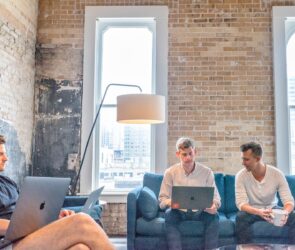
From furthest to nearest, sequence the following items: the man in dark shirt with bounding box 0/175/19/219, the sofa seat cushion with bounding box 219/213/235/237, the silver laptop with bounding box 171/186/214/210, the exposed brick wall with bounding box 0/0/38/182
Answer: the exposed brick wall with bounding box 0/0/38/182 < the sofa seat cushion with bounding box 219/213/235/237 < the silver laptop with bounding box 171/186/214/210 < the man in dark shirt with bounding box 0/175/19/219

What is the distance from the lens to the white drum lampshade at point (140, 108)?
4.02 meters

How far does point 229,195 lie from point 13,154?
2554mm

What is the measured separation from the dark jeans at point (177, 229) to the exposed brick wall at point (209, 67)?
141 cm

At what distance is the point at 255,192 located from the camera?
3578 mm

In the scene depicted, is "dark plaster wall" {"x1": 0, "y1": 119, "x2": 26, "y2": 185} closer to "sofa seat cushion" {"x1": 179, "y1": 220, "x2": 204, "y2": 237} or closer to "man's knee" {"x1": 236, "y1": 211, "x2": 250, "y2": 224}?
"sofa seat cushion" {"x1": 179, "y1": 220, "x2": 204, "y2": 237}

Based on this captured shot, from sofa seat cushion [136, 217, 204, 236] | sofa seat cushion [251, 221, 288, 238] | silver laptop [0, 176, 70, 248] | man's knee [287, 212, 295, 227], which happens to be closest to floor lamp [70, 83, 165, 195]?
sofa seat cushion [136, 217, 204, 236]

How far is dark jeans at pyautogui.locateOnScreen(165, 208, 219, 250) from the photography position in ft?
11.3

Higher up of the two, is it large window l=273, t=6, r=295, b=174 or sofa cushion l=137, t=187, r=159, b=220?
large window l=273, t=6, r=295, b=174

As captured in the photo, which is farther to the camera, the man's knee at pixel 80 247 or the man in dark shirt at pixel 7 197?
the man in dark shirt at pixel 7 197

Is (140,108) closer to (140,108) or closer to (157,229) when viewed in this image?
(140,108)

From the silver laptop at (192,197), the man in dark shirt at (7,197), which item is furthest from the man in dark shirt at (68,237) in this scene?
the silver laptop at (192,197)

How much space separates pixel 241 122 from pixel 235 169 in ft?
2.01

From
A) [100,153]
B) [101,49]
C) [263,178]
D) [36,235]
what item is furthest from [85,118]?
[36,235]

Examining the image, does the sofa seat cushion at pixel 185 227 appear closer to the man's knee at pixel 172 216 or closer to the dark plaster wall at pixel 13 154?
the man's knee at pixel 172 216
